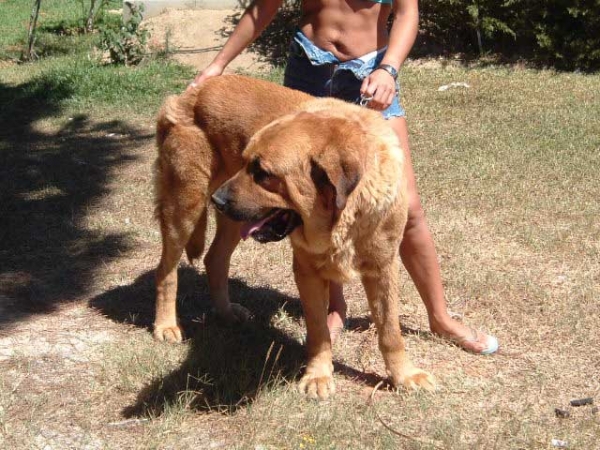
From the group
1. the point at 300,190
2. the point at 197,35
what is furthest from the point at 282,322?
the point at 197,35

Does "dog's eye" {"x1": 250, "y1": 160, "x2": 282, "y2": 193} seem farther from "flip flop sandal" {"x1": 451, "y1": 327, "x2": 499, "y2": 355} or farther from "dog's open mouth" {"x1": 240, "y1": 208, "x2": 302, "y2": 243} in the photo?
"flip flop sandal" {"x1": 451, "y1": 327, "x2": 499, "y2": 355}

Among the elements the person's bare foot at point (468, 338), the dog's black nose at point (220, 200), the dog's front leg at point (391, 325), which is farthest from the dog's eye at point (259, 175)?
the person's bare foot at point (468, 338)

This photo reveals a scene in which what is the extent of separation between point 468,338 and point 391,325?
0.71 m

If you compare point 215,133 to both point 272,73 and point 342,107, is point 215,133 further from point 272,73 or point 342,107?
point 272,73

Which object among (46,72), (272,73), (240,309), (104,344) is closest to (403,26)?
(240,309)

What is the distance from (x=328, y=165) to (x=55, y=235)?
369cm

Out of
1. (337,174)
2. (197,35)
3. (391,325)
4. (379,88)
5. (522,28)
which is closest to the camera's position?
(337,174)

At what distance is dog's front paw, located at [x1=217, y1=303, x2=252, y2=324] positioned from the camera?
195 inches

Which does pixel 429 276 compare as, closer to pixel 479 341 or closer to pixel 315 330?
pixel 479 341

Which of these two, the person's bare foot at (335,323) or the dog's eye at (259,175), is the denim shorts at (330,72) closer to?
the dog's eye at (259,175)

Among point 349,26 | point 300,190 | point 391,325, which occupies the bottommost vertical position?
point 391,325

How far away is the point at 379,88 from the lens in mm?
3852

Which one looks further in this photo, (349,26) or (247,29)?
(247,29)

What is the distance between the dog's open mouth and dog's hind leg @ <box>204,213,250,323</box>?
1.42 meters
